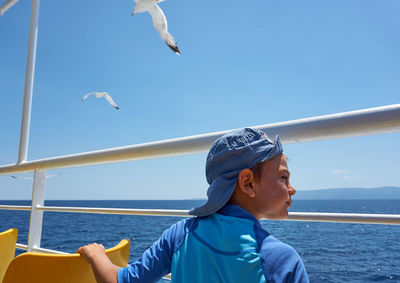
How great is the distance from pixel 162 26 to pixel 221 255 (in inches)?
109

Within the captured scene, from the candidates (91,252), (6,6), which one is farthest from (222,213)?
(6,6)

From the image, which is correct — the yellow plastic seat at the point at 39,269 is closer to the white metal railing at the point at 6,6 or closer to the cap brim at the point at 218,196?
the cap brim at the point at 218,196

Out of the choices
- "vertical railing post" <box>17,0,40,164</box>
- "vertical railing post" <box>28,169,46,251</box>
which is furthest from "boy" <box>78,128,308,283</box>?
"vertical railing post" <box>17,0,40,164</box>

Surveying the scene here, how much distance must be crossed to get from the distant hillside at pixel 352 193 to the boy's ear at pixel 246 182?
12464 cm

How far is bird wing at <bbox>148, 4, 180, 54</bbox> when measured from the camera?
2140 mm

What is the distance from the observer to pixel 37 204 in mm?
1718

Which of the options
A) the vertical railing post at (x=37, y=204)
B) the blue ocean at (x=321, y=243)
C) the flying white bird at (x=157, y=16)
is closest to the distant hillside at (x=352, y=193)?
the blue ocean at (x=321, y=243)

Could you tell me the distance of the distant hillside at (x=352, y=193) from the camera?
124 m

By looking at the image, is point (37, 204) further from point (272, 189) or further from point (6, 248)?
point (272, 189)

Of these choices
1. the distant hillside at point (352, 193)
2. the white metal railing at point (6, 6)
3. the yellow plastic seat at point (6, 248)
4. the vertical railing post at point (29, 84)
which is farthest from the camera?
the distant hillside at point (352, 193)

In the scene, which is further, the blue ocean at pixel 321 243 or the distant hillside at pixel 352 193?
the distant hillside at pixel 352 193

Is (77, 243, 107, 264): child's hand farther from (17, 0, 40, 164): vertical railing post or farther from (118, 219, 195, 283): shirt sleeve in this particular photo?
(17, 0, 40, 164): vertical railing post

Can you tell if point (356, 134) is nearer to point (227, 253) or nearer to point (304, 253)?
point (227, 253)

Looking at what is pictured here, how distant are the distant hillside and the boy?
409 feet
